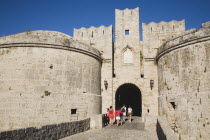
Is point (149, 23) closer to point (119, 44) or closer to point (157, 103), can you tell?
point (119, 44)

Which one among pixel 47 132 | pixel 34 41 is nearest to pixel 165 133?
pixel 47 132

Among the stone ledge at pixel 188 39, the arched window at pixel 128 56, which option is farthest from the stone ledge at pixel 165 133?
the arched window at pixel 128 56

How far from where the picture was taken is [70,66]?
1248cm

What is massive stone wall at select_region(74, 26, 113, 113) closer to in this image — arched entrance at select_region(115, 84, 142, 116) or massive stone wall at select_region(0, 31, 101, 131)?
massive stone wall at select_region(0, 31, 101, 131)

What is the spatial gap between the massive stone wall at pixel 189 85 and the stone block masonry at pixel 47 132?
587cm

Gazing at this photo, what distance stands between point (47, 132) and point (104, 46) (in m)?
10.7

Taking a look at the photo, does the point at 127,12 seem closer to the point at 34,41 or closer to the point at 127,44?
the point at 127,44

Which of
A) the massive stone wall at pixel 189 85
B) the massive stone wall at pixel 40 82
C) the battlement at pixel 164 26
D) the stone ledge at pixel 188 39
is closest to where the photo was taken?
the massive stone wall at pixel 189 85

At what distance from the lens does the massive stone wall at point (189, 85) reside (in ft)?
33.0

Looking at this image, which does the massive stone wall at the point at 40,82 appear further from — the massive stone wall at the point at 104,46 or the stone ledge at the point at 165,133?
the stone ledge at the point at 165,133

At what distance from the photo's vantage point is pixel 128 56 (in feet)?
53.8

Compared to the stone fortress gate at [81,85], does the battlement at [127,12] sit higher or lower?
higher

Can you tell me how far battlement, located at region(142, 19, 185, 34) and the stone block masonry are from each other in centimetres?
1033

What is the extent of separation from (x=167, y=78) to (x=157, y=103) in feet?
9.16
